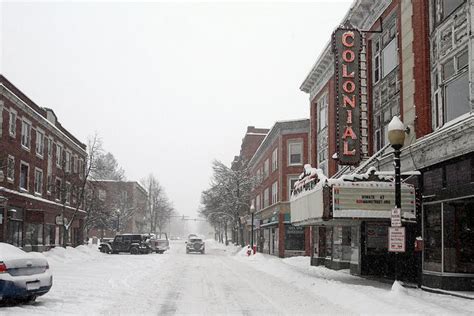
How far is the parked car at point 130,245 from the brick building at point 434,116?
3057 cm

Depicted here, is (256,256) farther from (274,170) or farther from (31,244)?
(31,244)

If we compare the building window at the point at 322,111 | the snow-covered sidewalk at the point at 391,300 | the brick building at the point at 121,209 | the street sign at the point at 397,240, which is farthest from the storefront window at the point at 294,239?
the brick building at the point at 121,209

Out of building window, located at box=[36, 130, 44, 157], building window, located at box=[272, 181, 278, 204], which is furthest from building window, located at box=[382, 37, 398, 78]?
building window, located at box=[36, 130, 44, 157]

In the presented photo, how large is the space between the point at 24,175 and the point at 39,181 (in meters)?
3.58

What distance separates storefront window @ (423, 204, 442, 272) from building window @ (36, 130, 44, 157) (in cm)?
3249

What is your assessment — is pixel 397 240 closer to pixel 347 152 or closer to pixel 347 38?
pixel 347 152

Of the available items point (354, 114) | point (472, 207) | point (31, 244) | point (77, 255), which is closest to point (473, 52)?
point (472, 207)

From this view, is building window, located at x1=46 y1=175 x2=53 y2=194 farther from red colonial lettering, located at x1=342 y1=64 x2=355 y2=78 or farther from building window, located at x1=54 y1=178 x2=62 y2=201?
red colonial lettering, located at x1=342 y1=64 x2=355 y2=78

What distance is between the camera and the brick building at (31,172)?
114 feet

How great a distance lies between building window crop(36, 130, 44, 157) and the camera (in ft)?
137

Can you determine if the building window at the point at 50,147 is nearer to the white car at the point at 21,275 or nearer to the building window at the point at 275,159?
the building window at the point at 275,159

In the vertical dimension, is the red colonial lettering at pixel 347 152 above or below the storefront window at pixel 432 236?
above

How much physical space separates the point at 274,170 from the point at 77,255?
19.1 metres

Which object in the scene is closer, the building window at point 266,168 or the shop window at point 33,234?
the shop window at point 33,234
